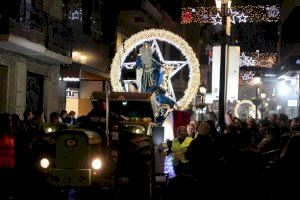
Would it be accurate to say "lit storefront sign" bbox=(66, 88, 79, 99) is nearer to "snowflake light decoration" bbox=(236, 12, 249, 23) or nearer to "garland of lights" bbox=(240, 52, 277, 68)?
"snowflake light decoration" bbox=(236, 12, 249, 23)

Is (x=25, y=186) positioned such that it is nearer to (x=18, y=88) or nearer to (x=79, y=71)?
(x=18, y=88)

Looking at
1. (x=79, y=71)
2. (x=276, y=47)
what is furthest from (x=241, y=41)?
(x=79, y=71)

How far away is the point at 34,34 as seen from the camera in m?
19.1

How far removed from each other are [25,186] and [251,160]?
194 inches

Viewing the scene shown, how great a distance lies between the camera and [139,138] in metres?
10.6

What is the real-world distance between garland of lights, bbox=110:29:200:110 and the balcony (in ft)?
9.42

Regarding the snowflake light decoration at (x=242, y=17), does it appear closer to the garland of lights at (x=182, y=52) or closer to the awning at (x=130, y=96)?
the garland of lights at (x=182, y=52)

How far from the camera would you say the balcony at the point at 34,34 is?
17.2 m

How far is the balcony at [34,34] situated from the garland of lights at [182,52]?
2.87 m

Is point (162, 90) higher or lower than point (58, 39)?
lower

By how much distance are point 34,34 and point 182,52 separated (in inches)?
204

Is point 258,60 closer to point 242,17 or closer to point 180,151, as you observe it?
point 242,17

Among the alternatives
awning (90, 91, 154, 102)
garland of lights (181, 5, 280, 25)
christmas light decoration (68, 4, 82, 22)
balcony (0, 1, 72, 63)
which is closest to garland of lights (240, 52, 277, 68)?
garland of lights (181, 5, 280, 25)

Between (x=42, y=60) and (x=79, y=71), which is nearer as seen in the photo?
(x=42, y=60)
